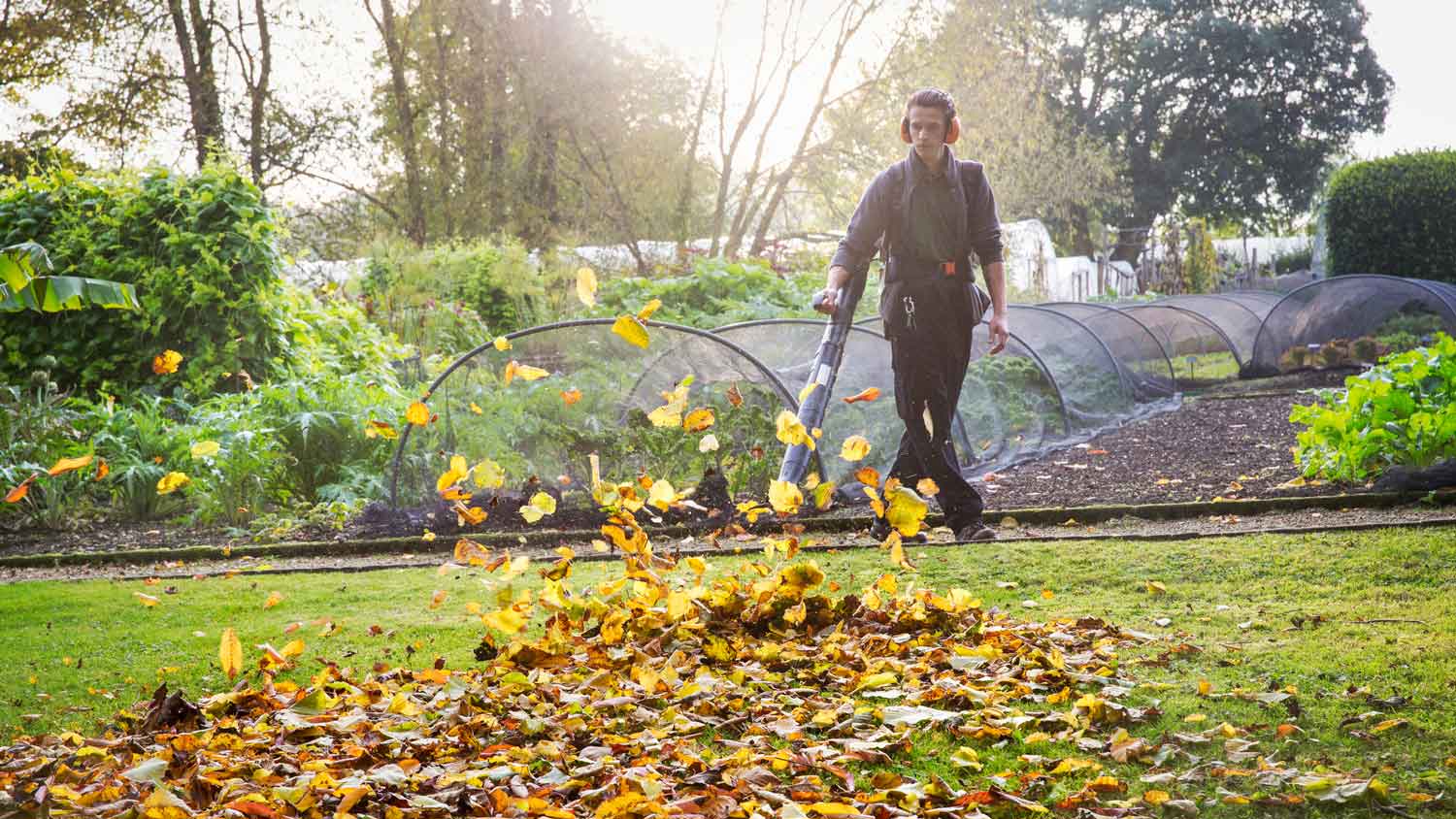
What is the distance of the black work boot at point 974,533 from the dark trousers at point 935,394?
0.06 ft

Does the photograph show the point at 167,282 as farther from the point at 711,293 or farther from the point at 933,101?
the point at 933,101

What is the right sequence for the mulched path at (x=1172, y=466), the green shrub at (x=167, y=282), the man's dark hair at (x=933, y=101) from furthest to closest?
the green shrub at (x=167, y=282) < the mulched path at (x=1172, y=466) < the man's dark hair at (x=933, y=101)

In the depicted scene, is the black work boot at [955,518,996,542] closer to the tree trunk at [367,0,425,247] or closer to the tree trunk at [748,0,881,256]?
the tree trunk at [748,0,881,256]

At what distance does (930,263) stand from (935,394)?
0.60 m

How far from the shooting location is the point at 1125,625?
4129mm

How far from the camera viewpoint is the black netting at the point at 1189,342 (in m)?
16.4

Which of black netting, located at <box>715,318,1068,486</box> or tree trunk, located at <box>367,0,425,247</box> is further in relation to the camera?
tree trunk, located at <box>367,0,425,247</box>

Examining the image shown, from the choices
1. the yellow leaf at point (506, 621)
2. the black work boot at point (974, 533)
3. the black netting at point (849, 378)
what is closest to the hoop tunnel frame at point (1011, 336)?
the black netting at point (849, 378)

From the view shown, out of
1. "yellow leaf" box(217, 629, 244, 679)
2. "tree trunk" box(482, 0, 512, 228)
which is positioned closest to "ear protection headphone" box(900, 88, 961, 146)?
"yellow leaf" box(217, 629, 244, 679)

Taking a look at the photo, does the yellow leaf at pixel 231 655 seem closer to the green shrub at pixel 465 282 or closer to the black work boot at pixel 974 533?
the black work boot at pixel 974 533

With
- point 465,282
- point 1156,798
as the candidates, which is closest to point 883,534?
point 1156,798

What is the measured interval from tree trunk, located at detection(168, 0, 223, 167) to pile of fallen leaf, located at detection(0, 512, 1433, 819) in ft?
51.5

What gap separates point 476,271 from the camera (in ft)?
47.0

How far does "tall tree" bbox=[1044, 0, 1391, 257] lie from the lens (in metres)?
43.8
